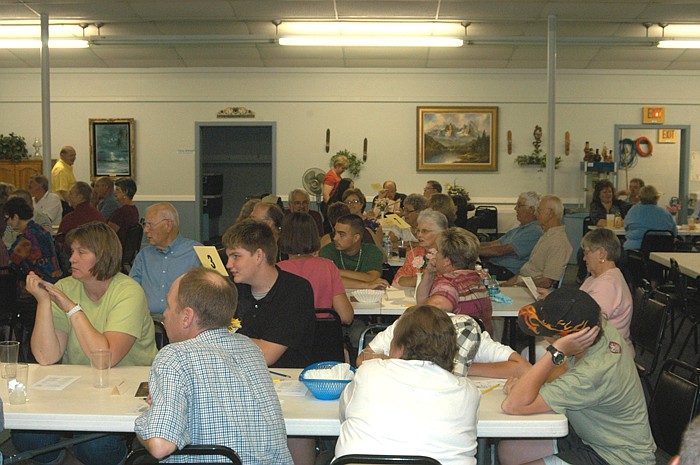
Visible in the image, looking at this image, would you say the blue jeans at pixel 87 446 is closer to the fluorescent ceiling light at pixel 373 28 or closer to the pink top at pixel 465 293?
the pink top at pixel 465 293

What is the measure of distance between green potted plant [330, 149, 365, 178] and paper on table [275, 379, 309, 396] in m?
10.6

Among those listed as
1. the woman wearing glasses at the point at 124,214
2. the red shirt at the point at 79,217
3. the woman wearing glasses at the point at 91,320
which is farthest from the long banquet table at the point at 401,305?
the woman wearing glasses at the point at 124,214

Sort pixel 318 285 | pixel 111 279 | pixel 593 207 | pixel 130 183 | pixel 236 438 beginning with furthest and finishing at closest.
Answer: pixel 593 207, pixel 130 183, pixel 318 285, pixel 111 279, pixel 236 438

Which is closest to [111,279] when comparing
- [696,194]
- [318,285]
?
[318,285]

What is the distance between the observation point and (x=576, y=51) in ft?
41.3

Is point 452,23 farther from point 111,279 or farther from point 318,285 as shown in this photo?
point 111,279

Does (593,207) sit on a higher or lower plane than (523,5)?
lower

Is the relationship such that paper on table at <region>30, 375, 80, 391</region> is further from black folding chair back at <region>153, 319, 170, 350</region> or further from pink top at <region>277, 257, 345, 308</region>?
pink top at <region>277, 257, 345, 308</region>

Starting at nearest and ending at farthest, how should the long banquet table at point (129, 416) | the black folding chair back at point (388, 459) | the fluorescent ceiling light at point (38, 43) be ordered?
1. the black folding chair back at point (388, 459)
2. the long banquet table at point (129, 416)
3. the fluorescent ceiling light at point (38, 43)

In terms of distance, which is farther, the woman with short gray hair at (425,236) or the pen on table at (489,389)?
the woman with short gray hair at (425,236)

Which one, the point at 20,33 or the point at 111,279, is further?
the point at 20,33

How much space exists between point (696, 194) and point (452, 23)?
18.2ft

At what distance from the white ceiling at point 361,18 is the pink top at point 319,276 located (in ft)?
20.9

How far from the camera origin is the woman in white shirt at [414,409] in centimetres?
238
